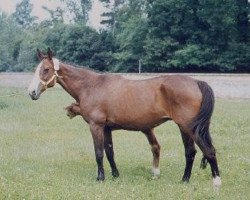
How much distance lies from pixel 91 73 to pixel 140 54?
1807 inches

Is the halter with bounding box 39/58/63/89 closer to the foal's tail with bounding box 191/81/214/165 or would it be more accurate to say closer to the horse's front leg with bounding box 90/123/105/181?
the horse's front leg with bounding box 90/123/105/181

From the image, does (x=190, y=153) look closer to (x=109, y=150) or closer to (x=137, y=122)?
(x=137, y=122)

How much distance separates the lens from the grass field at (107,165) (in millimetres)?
7680

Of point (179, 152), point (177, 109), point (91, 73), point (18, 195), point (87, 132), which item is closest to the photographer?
point (18, 195)

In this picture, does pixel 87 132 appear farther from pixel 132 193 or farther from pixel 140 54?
pixel 140 54

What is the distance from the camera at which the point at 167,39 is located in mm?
52250

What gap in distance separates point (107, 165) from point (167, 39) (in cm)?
4250

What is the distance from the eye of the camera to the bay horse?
28.3 ft

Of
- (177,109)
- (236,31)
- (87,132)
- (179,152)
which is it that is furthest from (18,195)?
(236,31)

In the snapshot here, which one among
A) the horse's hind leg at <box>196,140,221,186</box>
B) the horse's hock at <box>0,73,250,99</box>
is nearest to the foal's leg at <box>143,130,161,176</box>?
the horse's hind leg at <box>196,140,221,186</box>

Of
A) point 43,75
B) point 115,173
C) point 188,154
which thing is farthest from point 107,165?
point 43,75

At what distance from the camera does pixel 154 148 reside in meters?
9.92

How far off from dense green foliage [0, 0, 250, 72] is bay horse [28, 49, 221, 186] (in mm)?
40673

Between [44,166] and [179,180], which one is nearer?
[179,180]
